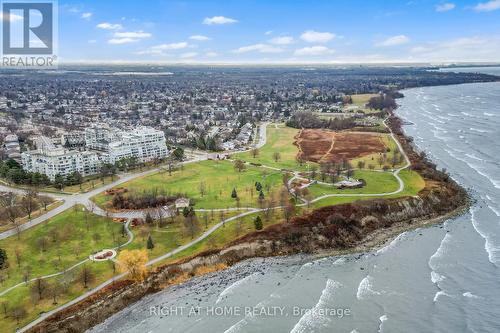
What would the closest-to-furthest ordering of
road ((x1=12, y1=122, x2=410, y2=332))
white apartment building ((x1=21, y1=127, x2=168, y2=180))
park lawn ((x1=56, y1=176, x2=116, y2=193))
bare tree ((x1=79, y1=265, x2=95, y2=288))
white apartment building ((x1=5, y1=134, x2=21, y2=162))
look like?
road ((x1=12, y1=122, x2=410, y2=332)) < bare tree ((x1=79, y1=265, x2=95, y2=288)) < park lawn ((x1=56, y1=176, x2=116, y2=193)) < white apartment building ((x1=21, y1=127, x2=168, y2=180)) < white apartment building ((x1=5, y1=134, x2=21, y2=162))

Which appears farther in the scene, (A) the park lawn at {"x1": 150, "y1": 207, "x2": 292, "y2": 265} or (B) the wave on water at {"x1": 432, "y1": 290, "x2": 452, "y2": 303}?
(A) the park lawn at {"x1": 150, "y1": 207, "x2": 292, "y2": 265}

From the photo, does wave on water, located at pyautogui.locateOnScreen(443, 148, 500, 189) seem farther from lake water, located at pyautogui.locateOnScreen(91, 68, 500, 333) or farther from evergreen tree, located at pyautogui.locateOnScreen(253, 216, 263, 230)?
evergreen tree, located at pyautogui.locateOnScreen(253, 216, 263, 230)

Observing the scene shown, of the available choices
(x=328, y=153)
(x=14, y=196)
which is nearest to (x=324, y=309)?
(x=14, y=196)

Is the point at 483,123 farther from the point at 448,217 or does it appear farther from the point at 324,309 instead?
the point at 324,309

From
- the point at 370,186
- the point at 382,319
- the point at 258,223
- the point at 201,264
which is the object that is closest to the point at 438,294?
the point at 382,319

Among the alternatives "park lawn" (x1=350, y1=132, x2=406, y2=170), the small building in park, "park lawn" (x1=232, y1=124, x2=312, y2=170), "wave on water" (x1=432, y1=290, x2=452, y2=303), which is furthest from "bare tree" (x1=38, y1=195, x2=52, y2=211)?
"park lawn" (x1=350, y1=132, x2=406, y2=170)

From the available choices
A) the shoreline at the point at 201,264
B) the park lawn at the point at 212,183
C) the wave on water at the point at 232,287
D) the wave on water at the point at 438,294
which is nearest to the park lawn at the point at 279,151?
the park lawn at the point at 212,183

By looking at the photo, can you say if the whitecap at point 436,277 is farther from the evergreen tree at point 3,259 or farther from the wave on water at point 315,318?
the evergreen tree at point 3,259

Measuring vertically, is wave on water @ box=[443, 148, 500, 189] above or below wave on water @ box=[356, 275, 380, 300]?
above
